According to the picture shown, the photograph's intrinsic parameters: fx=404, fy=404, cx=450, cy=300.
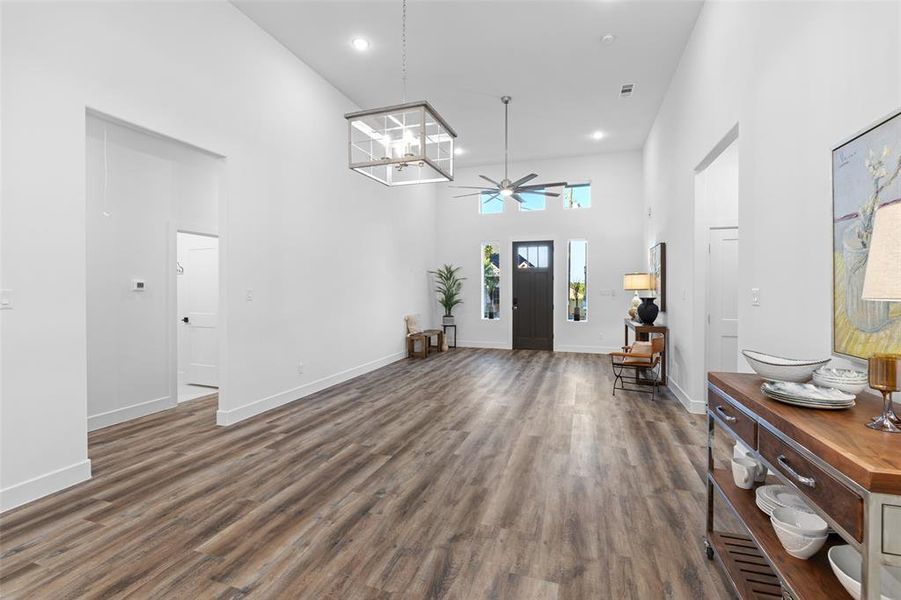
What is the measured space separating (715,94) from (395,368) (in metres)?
5.40

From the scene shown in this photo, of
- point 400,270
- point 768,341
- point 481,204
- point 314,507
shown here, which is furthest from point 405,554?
point 481,204

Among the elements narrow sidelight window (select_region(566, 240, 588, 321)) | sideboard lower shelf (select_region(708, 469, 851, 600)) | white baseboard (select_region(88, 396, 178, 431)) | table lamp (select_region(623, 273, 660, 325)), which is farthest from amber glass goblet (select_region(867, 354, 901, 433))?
narrow sidelight window (select_region(566, 240, 588, 321))

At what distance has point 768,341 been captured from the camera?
8.39 ft

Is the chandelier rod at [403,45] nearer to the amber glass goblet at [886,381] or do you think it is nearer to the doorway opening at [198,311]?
the doorway opening at [198,311]

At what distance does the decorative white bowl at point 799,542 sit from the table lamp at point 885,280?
47 centimetres

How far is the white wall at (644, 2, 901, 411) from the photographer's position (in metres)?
1.69

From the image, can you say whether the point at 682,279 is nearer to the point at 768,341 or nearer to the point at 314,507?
the point at 768,341

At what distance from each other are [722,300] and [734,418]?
11.4ft

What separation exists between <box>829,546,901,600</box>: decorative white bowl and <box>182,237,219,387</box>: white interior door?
19.8ft

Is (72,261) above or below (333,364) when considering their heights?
above

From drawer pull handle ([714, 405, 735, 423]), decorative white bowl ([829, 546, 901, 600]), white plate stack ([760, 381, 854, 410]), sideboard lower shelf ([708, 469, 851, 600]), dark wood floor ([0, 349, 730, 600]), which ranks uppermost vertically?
white plate stack ([760, 381, 854, 410])

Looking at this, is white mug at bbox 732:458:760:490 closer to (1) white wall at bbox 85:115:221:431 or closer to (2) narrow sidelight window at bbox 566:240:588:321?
(1) white wall at bbox 85:115:221:431

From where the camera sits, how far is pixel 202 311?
18.2 feet

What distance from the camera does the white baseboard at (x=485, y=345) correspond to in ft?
29.3
